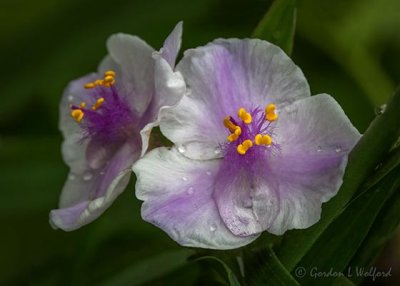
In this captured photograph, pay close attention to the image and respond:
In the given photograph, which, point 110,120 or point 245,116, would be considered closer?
point 245,116

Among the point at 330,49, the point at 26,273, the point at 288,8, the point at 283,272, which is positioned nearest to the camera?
the point at 283,272

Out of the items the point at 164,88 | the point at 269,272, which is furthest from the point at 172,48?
the point at 269,272

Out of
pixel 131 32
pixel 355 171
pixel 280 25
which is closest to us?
pixel 355 171

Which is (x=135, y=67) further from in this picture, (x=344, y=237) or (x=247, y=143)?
(x=344, y=237)

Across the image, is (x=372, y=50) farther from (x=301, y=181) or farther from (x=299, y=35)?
(x=301, y=181)

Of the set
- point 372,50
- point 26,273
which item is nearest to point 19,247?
point 26,273

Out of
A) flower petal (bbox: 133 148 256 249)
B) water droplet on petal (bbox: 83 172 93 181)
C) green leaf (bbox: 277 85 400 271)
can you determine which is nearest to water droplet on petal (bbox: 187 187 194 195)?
flower petal (bbox: 133 148 256 249)

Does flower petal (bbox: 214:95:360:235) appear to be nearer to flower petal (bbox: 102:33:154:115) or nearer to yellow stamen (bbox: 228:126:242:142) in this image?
yellow stamen (bbox: 228:126:242:142)
